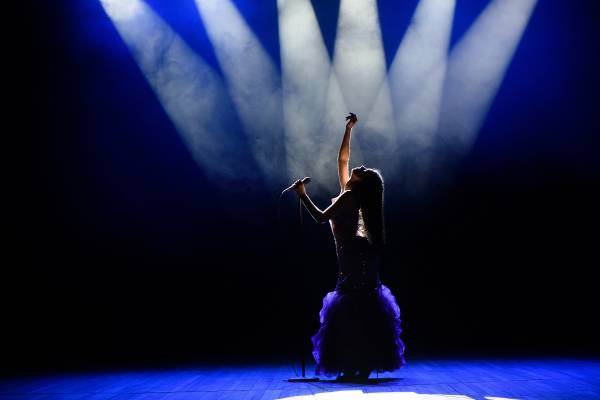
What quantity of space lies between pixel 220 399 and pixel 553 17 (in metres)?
4.26

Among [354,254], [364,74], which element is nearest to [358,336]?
[354,254]

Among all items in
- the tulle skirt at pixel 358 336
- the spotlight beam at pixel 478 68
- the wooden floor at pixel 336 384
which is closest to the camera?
the wooden floor at pixel 336 384

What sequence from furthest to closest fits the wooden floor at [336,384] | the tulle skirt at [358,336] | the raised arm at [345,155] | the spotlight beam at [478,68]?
the spotlight beam at [478,68] < the raised arm at [345,155] < the tulle skirt at [358,336] < the wooden floor at [336,384]

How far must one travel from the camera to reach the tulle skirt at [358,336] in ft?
8.61

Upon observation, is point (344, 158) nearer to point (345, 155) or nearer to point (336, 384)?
point (345, 155)

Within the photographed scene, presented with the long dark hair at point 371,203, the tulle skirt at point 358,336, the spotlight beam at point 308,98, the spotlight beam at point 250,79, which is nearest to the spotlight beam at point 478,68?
the spotlight beam at point 308,98

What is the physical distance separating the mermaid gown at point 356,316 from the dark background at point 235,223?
177 centimetres

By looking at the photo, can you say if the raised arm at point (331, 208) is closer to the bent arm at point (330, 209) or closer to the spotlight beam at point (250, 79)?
the bent arm at point (330, 209)

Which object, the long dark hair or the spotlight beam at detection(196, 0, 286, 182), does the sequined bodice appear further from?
the spotlight beam at detection(196, 0, 286, 182)

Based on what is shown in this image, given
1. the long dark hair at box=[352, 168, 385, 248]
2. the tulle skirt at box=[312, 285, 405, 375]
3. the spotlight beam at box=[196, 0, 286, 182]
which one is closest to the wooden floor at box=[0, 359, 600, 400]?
the tulle skirt at box=[312, 285, 405, 375]

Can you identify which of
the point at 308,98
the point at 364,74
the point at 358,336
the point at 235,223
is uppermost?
the point at 364,74

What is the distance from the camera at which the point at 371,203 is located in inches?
106

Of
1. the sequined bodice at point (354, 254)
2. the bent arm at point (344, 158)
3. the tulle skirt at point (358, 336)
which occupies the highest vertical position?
the bent arm at point (344, 158)

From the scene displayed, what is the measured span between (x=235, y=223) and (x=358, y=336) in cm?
219
